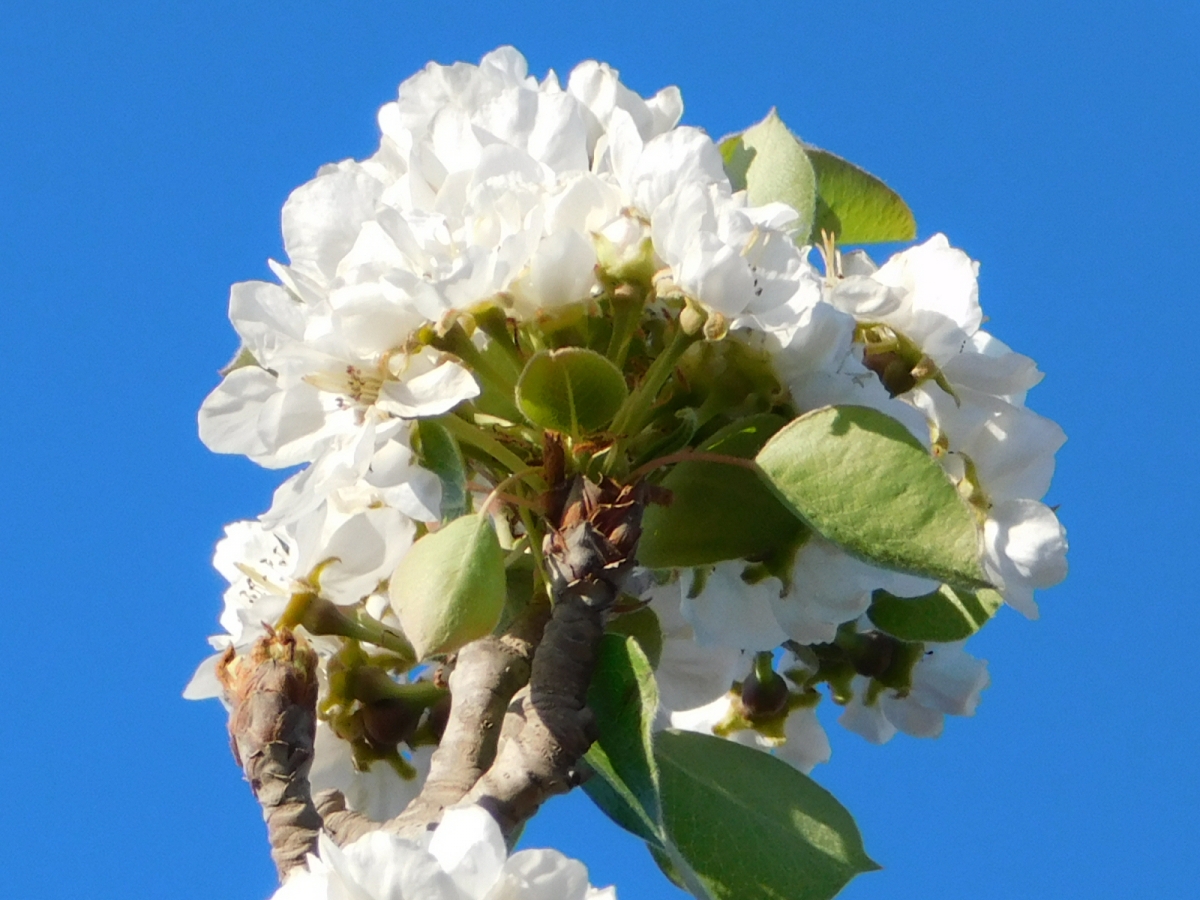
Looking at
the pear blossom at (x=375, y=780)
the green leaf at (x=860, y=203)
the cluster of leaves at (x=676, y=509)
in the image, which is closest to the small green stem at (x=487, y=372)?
the cluster of leaves at (x=676, y=509)

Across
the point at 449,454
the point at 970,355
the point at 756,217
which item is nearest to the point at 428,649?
the point at 449,454

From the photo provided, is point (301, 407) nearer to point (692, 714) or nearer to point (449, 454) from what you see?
point (449, 454)

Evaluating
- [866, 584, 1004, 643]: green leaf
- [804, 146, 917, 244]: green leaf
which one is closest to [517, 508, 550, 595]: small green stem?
[866, 584, 1004, 643]: green leaf

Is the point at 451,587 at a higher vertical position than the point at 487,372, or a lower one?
lower

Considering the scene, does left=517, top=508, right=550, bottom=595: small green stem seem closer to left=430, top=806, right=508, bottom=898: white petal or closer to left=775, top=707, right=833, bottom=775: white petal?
left=430, top=806, right=508, bottom=898: white petal

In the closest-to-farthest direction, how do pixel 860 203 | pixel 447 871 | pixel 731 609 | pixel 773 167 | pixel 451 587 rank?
pixel 447 871
pixel 451 587
pixel 731 609
pixel 773 167
pixel 860 203

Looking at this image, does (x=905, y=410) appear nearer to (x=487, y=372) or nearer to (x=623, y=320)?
→ (x=623, y=320)

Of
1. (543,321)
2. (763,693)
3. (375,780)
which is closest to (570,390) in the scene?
(543,321)
